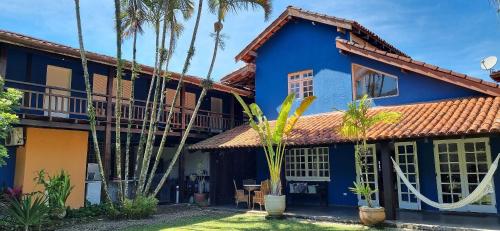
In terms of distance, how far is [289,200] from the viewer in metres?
16.6

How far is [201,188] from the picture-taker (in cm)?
1781

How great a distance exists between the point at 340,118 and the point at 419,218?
14.6 feet

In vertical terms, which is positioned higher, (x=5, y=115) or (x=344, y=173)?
(x=5, y=115)

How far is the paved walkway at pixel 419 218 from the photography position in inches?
→ 405

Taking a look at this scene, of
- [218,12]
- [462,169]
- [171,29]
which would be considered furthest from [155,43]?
[462,169]

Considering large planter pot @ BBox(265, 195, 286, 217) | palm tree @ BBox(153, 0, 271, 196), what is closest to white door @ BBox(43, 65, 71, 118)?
palm tree @ BBox(153, 0, 271, 196)

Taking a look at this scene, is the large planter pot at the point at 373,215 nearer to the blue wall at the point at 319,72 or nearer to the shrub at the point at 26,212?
the blue wall at the point at 319,72

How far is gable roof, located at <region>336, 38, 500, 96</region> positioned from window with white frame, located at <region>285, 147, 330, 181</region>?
4087 millimetres

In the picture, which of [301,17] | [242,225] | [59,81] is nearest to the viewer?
[242,225]

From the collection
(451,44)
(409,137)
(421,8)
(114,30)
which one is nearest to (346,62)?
(421,8)

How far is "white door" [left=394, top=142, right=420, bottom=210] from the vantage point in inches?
533

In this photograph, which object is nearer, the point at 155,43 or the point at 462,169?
the point at 462,169

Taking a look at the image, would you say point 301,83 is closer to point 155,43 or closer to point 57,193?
point 155,43

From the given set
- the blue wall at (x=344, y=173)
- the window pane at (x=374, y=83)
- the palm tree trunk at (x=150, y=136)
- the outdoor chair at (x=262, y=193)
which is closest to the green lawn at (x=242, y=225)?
the outdoor chair at (x=262, y=193)
